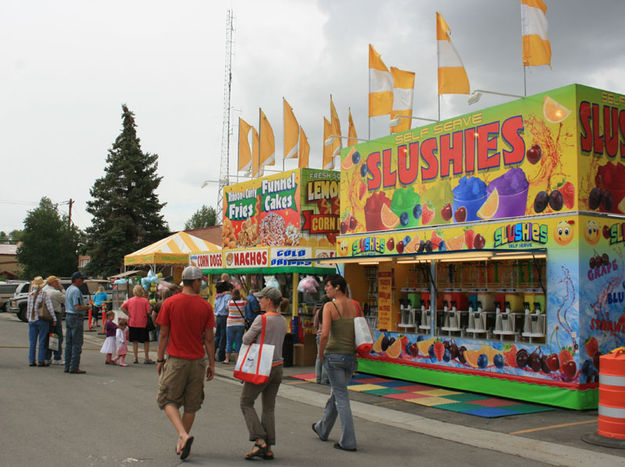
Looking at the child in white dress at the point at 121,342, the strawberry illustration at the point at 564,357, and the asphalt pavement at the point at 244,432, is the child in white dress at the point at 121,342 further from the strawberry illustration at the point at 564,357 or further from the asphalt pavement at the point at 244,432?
the strawberry illustration at the point at 564,357

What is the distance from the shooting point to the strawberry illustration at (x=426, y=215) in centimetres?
1224

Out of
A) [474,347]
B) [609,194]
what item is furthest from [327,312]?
[609,194]

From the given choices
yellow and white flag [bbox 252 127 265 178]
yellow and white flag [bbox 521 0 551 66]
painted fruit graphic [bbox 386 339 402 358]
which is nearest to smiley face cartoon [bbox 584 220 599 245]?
yellow and white flag [bbox 521 0 551 66]

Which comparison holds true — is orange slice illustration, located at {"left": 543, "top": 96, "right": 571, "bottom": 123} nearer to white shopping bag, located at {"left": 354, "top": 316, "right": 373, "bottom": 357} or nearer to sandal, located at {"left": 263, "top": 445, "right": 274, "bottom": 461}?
white shopping bag, located at {"left": 354, "top": 316, "right": 373, "bottom": 357}

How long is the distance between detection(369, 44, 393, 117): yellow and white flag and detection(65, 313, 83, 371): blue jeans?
792 centimetres

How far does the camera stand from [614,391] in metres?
7.45

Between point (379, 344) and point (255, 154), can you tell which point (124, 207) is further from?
point (379, 344)

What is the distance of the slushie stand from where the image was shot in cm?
961

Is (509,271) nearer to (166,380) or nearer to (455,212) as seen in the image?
(455,212)

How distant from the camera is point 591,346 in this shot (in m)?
9.43

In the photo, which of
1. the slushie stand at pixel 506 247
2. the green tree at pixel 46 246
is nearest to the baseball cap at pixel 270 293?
the slushie stand at pixel 506 247

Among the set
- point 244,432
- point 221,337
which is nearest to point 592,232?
point 244,432

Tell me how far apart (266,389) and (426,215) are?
666 cm

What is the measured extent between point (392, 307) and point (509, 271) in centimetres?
289
